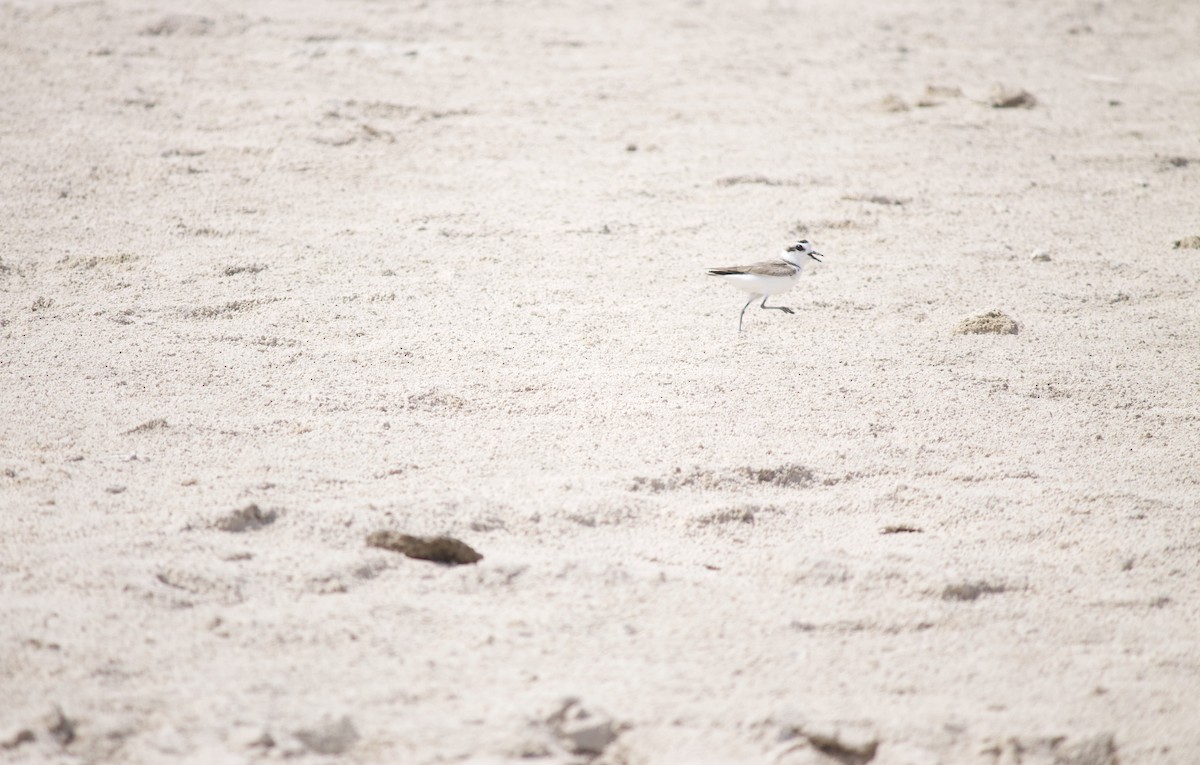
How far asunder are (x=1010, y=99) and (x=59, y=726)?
7584 millimetres

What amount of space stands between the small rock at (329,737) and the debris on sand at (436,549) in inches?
28.7

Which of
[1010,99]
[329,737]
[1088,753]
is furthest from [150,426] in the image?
[1010,99]

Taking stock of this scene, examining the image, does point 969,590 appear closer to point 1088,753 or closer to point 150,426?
point 1088,753

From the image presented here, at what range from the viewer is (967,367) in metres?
4.84

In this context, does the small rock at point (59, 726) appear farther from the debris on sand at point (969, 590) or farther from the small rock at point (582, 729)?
the debris on sand at point (969, 590)

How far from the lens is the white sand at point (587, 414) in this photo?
9.44 feet

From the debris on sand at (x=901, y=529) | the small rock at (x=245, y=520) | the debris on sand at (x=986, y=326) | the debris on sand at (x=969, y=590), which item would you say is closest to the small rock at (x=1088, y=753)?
the debris on sand at (x=969, y=590)

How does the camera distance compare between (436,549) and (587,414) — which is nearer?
(436,549)

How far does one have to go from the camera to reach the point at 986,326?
5180 mm

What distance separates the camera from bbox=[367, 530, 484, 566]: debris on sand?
3361mm

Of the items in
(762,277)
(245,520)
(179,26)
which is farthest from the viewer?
(179,26)

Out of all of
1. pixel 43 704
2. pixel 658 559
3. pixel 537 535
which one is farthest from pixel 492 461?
pixel 43 704

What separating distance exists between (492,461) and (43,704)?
1637 millimetres

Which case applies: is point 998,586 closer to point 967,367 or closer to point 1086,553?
point 1086,553
